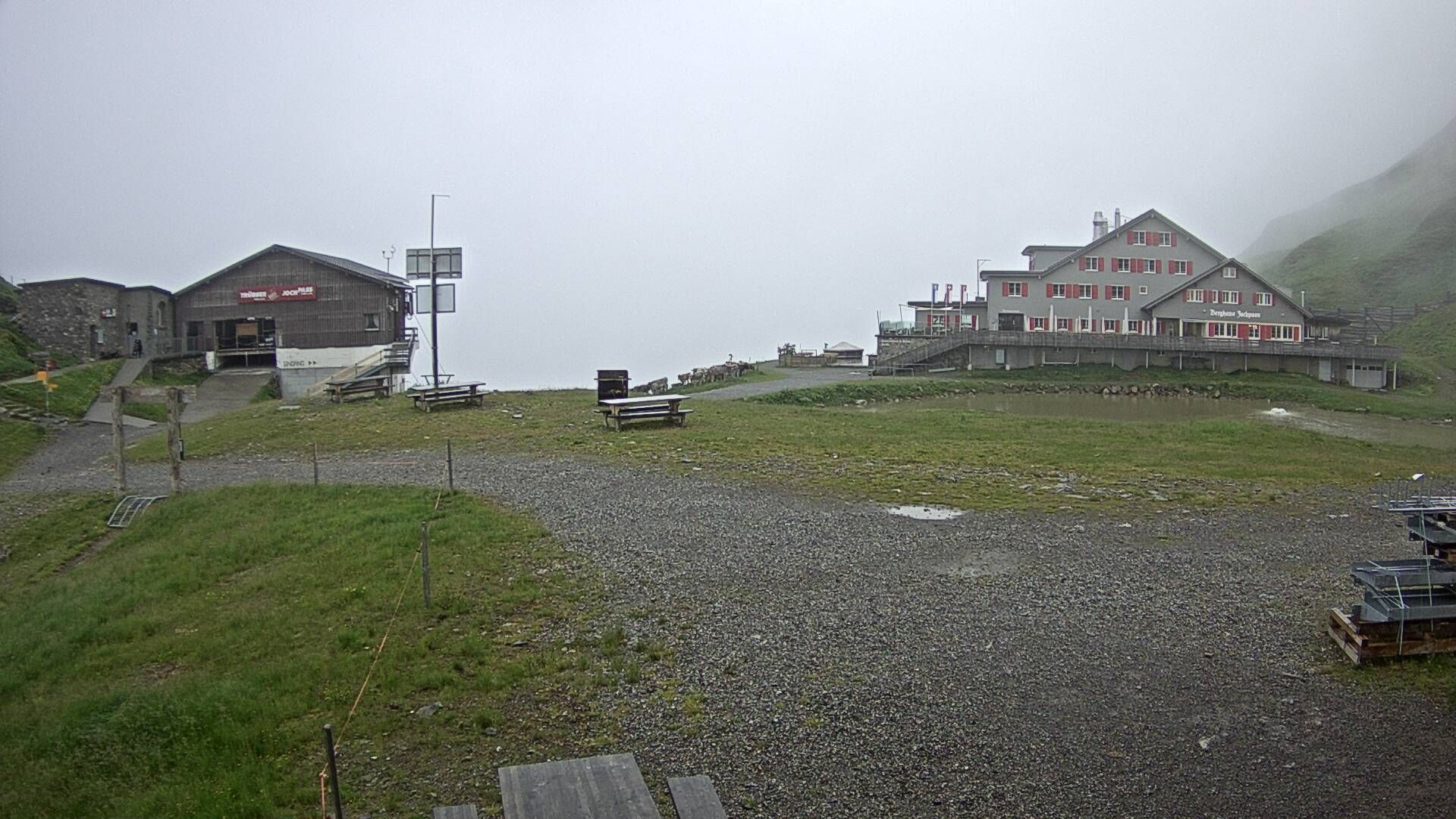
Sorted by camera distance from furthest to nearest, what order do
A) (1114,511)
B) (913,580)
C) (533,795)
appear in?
(1114,511), (913,580), (533,795)

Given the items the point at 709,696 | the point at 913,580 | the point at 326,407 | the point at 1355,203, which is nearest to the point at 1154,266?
the point at 326,407

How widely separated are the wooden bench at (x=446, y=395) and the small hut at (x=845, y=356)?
40627mm

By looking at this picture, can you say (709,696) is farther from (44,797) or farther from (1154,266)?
(1154,266)

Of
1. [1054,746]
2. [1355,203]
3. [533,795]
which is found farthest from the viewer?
[1355,203]

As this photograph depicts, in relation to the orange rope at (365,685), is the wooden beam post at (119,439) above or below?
above

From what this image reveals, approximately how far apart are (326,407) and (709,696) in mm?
28286

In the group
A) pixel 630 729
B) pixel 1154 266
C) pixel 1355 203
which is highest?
pixel 1355 203

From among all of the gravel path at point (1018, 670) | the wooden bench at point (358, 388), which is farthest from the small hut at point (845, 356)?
the gravel path at point (1018, 670)

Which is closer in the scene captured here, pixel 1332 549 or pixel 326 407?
pixel 1332 549

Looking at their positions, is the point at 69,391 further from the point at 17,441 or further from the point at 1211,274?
the point at 1211,274

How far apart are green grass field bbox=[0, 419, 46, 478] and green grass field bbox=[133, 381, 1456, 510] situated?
9.35 ft

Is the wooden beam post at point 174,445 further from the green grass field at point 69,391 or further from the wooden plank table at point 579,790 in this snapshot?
the green grass field at point 69,391

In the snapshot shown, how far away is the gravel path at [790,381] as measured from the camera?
136ft

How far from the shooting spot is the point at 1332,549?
13.0 meters
